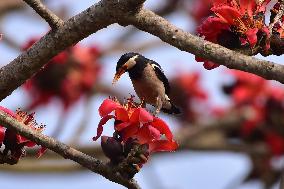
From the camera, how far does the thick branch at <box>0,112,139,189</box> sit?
161 cm

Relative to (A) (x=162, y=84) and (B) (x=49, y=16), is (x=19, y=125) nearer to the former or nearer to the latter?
(B) (x=49, y=16)

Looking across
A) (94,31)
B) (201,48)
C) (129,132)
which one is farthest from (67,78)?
(201,48)

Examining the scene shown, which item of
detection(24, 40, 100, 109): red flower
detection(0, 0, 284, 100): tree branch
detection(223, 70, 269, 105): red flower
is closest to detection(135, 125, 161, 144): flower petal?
detection(0, 0, 284, 100): tree branch

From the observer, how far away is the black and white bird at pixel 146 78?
6.01 ft

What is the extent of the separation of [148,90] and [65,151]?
0.30 meters

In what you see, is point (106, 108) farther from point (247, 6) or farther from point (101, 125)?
point (247, 6)

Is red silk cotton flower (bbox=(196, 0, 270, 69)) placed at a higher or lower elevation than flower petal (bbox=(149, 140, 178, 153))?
higher

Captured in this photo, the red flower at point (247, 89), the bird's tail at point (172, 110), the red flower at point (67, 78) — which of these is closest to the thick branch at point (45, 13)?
the bird's tail at point (172, 110)

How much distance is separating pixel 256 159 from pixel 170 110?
2828 mm

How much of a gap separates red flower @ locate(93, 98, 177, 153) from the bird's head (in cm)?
7

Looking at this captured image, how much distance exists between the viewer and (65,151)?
5.29ft

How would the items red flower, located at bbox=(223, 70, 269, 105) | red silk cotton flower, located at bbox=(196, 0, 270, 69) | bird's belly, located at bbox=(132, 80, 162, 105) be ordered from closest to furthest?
red silk cotton flower, located at bbox=(196, 0, 270, 69)
bird's belly, located at bbox=(132, 80, 162, 105)
red flower, located at bbox=(223, 70, 269, 105)

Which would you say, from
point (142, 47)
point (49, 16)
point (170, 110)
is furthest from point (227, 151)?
point (49, 16)

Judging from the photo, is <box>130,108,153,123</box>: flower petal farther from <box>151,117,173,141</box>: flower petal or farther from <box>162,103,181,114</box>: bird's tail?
<box>162,103,181,114</box>: bird's tail
